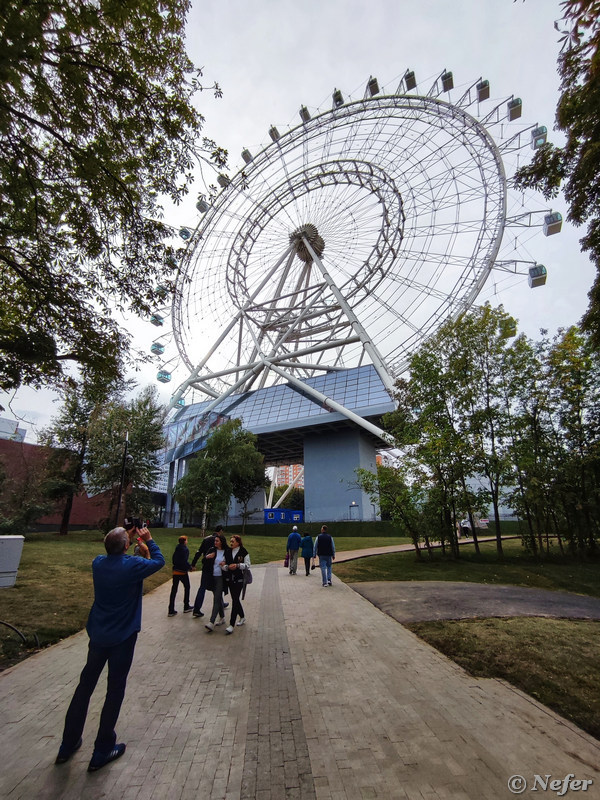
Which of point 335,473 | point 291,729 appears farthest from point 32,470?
point 335,473

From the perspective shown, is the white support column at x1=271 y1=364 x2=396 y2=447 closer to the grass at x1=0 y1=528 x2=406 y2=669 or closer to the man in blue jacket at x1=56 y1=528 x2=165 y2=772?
the grass at x1=0 y1=528 x2=406 y2=669

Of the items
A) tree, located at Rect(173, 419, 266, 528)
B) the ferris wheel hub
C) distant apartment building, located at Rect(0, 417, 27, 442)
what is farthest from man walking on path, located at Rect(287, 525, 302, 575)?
distant apartment building, located at Rect(0, 417, 27, 442)

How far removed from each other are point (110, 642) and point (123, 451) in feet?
94.1

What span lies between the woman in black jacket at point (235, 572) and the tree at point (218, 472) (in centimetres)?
2844

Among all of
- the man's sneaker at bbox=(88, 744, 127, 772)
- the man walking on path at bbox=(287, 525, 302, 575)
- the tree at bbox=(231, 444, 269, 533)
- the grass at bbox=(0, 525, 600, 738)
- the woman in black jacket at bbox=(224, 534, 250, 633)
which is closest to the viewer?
the man's sneaker at bbox=(88, 744, 127, 772)

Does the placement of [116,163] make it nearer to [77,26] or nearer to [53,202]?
[53,202]

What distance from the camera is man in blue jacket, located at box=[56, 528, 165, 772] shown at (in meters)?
3.69

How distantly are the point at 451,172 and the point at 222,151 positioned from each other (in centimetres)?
2944

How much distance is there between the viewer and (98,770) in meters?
3.54

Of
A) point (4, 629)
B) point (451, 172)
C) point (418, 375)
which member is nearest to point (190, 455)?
point (418, 375)

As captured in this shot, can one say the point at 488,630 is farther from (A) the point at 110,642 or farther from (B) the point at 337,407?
(B) the point at 337,407

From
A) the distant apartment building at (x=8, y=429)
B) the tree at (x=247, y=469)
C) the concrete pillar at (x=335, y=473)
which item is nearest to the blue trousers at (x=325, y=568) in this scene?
the tree at (x=247, y=469)

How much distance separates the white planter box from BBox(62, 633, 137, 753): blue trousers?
750 cm

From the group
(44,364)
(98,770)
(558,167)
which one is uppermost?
(558,167)
